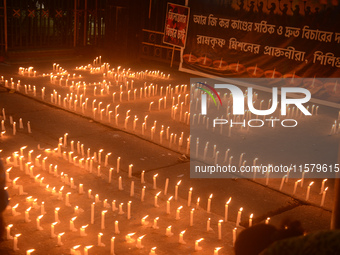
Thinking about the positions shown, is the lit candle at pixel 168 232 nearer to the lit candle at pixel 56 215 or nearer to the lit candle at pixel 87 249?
the lit candle at pixel 87 249

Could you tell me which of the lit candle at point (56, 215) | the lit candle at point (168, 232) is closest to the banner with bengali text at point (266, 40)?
the lit candle at point (168, 232)

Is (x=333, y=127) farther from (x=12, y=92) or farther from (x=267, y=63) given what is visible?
(x=12, y=92)

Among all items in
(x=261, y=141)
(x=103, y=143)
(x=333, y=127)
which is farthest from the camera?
(x=333, y=127)

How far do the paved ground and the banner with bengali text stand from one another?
2.27 meters

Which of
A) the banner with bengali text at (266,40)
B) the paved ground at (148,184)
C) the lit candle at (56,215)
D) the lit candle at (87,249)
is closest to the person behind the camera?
the lit candle at (87,249)

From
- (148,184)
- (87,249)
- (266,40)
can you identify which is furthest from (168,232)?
(266,40)

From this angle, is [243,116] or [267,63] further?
[267,63]

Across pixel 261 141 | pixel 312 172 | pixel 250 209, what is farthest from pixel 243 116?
pixel 250 209

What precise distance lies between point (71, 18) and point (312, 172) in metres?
12.5

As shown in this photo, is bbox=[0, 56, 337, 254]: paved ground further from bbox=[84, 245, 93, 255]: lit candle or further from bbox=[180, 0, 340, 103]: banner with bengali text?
bbox=[180, 0, 340, 103]: banner with bengali text

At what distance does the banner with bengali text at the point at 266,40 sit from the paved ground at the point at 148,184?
227 centimetres

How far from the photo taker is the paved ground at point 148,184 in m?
4.56

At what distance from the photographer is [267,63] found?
12.6 meters

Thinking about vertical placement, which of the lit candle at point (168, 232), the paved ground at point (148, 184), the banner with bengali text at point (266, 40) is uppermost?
the banner with bengali text at point (266, 40)
